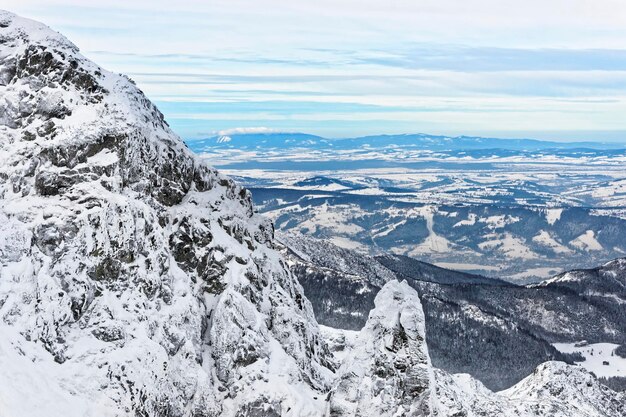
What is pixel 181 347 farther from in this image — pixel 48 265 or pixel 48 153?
pixel 48 153

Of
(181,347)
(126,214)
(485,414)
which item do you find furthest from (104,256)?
(485,414)

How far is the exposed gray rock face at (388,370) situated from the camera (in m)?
68.3

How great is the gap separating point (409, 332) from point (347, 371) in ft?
23.5

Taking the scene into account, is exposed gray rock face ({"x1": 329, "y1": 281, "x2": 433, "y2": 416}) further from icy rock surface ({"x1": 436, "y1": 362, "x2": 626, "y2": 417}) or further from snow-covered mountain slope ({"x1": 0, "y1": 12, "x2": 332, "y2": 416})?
icy rock surface ({"x1": 436, "y1": 362, "x2": 626, "y2": 417})

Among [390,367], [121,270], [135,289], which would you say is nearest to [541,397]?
[390,367]

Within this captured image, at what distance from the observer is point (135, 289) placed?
71875 millimetres

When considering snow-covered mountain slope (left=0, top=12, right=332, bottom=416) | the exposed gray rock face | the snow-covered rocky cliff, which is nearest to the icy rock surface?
the exposed gray rock face

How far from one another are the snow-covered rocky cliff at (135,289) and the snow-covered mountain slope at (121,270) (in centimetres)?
15

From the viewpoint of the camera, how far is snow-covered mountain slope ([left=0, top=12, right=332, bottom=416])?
2564 inches

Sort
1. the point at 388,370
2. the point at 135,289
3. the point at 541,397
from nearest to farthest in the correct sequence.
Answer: the point at 388,370 → the point at 135,289 → the point at 541,397

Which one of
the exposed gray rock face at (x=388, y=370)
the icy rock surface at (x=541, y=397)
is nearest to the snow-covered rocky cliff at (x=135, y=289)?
the exposed gray rock face at (x=388, y=370)

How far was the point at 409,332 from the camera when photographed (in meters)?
71.1

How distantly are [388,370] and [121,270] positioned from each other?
91.9ft

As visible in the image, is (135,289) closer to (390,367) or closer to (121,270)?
(121,270)
